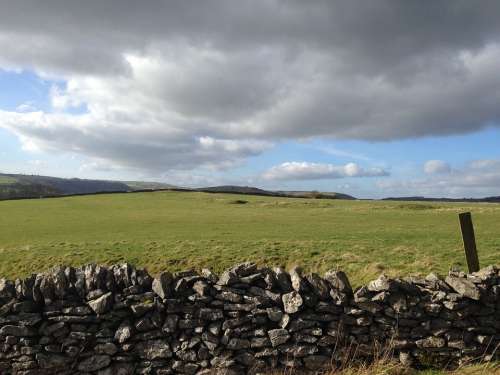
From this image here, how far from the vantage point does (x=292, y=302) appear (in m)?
8.09

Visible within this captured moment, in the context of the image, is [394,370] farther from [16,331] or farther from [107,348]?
[16,331]

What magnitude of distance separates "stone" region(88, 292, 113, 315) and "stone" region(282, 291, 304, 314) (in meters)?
3.60

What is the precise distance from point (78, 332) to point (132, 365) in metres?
1.30

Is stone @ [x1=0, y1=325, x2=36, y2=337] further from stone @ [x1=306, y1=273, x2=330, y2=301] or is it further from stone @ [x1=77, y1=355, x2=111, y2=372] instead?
stone @ [x1=306, y1=273, x2=330, y2=301]

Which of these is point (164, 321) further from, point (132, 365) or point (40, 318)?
point (40, 318)

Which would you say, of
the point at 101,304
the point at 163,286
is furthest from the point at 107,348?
the point at 163,286

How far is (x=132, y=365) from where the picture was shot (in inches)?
325

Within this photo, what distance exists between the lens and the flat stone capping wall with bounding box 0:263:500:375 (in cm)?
814

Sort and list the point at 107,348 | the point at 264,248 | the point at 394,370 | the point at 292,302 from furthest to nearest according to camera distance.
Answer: the point at 264,248
the point at 107,348
the point at 292,302
the point at 394,370

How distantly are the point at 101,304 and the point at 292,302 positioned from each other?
3.89 m

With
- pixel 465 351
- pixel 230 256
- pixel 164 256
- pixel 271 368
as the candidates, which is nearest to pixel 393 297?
pixel 465 351

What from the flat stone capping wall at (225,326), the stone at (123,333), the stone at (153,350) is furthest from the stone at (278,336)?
the stone at (123,333)

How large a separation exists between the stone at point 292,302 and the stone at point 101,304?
360cm

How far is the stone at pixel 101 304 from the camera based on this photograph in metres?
8.09
